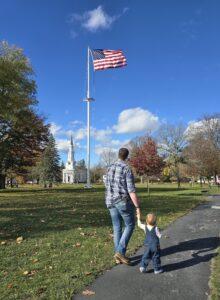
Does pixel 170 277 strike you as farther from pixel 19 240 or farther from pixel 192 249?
pixel 19 240

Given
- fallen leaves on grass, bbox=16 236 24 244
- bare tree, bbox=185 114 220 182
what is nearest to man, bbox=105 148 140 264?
fallen leaves on grass, bbox=16 236 24 244

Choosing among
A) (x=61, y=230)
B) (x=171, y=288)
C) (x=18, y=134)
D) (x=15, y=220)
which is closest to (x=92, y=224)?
(x=61, y=230)

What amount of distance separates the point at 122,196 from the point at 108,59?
100 feet

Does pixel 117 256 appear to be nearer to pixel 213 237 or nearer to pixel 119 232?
pixel 119 232

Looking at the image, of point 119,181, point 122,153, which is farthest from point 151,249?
point 122,153

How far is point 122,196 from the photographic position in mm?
8141

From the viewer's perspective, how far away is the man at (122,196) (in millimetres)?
8086

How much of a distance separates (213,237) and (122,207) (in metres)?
3.85

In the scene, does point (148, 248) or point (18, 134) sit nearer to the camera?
point (148, 248)

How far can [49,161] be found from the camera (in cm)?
6669

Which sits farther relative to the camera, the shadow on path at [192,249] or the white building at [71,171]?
the white building at [71,171]

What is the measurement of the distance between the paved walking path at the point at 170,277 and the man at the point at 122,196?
466mm

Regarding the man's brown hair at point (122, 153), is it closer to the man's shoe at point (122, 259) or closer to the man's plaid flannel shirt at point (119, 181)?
the man's plaid flannel shirt at point (119, 181)

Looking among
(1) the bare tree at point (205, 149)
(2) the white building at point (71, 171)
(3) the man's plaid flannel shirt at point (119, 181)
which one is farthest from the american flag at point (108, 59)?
(2) the white building at point (71, 171)
